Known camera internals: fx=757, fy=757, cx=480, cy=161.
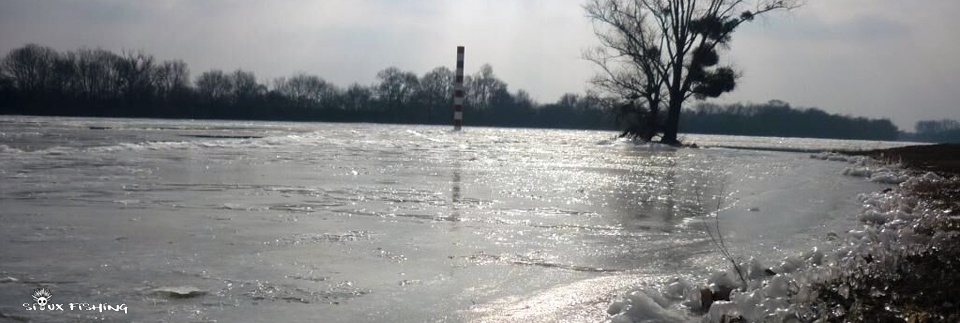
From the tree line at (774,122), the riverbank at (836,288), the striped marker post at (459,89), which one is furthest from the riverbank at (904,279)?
the tree line at (774,122)

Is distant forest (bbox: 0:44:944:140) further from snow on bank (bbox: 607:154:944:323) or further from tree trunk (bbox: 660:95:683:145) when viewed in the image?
snow on bank (bbox: 607:154:944:323)

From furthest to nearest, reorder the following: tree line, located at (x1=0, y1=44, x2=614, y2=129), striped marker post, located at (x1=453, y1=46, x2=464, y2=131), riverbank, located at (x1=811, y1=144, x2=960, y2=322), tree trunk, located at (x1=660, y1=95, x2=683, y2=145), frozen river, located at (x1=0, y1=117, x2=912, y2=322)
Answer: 1. tree line, located at (x1=0, y1=44, x2=614, y2=129)
2. striped marker post, located at (x1=453, y1=46, x2=464, y2=131)
3. tree trunk, located at (x1=660, y1=95, x2=683, y2=145)
4. frozen river, located at (x1=0, y1=117, x2=912, y2=322)
5. riverbank, located at (x1=811, y1=144, x2=960, y2=322)

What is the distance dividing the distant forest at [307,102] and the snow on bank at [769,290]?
48523 mm

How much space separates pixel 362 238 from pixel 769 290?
8.86 ft

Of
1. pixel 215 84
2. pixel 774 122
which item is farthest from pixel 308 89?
pixel 774 122

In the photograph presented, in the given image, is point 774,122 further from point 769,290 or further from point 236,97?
point 769,290

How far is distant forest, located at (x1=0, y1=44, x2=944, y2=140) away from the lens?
204 feet

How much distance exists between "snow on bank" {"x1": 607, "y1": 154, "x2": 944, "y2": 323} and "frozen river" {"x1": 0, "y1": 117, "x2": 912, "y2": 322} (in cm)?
26

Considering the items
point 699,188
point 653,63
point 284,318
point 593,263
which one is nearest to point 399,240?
point 593,263

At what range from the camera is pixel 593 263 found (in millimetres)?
4520

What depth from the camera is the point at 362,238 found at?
200 inches

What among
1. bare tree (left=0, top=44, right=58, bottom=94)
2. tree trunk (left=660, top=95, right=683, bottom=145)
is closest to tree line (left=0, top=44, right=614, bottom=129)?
bare tree (left=0, top=44, right=58, bottom=94)

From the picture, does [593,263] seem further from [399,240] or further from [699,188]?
[699,188]

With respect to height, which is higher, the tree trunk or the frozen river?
the tree trunk
